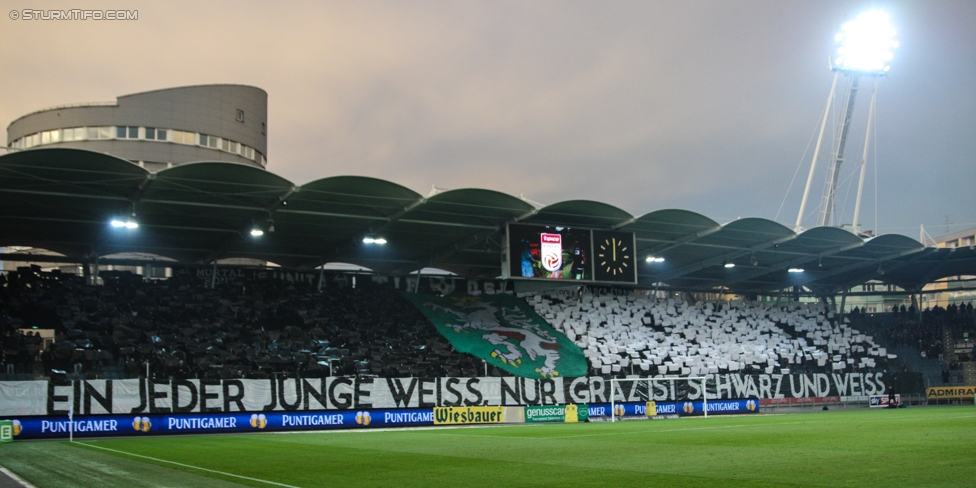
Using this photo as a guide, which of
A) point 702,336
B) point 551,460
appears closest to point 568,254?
point 702,336

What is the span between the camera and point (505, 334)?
150 feet

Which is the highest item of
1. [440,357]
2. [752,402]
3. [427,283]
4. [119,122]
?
[119,122]

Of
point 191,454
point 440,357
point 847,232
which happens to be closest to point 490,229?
point 440,357

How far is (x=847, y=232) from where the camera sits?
45.3 meters

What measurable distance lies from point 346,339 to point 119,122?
2890 centimetres

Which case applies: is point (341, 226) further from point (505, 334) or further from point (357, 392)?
point (505, 334)

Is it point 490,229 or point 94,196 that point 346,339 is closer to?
point 490,229

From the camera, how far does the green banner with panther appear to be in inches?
1689

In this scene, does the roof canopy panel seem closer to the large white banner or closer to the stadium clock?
the stadium clock

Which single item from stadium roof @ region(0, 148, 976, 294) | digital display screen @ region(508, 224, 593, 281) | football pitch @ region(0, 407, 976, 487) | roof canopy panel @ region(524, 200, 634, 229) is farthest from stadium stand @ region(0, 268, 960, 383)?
football pitch @ region(0, 407, 976, 487)

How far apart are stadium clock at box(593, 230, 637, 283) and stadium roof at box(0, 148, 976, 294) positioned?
2.69 feet

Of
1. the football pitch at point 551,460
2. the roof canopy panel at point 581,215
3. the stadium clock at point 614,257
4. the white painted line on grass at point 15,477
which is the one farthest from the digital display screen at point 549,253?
the white painted line on grass at point 15,477

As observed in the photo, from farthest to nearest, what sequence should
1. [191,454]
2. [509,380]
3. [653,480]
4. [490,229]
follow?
[490,229], [509,380], [191,454], [653,480]

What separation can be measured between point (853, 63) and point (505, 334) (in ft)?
84.9
